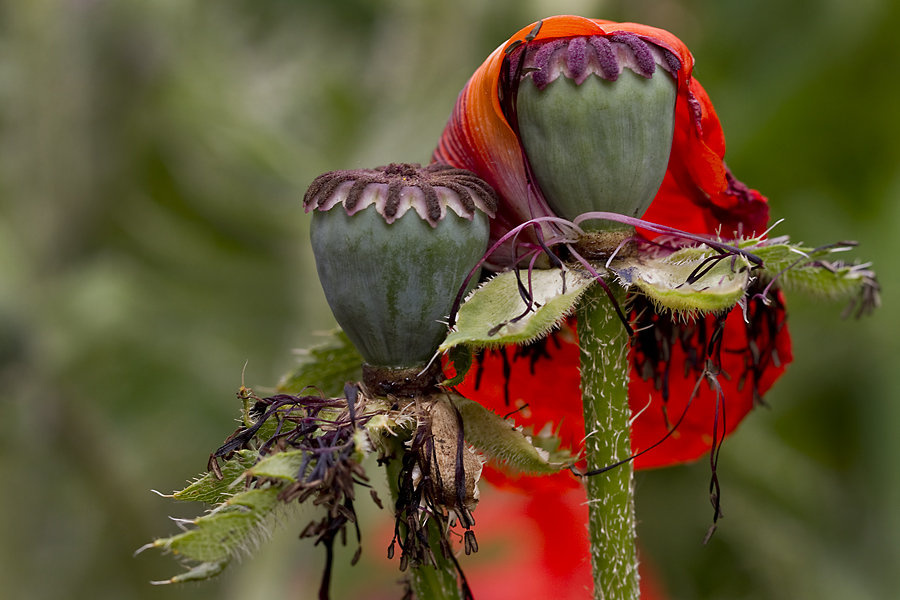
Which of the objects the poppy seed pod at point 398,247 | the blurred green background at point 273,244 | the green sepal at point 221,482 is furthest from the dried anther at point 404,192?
the blurred green background at point 273,244

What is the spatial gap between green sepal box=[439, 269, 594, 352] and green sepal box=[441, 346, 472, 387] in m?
0.03

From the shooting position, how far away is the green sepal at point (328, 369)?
2.79 ft

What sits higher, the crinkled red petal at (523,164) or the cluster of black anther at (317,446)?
the crinkled red petal at (523,164)

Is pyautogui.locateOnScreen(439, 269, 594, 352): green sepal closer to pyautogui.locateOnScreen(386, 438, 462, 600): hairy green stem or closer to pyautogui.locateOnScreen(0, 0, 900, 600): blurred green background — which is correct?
pyautogui.locateOnScreen(386, 438, 462, 600): hairy green stem

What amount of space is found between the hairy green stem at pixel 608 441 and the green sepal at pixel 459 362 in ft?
0.33

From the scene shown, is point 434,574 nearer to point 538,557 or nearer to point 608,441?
point 608,441

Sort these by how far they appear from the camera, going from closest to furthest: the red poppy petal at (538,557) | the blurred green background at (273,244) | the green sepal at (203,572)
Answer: the green sepal at (203,572) → the red poppy petal at (538,557) → the blurred green background at (273,244)

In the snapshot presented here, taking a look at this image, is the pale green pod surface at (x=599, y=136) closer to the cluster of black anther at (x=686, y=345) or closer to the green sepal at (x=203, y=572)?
the cluster of black anther at (x=686, y=345)

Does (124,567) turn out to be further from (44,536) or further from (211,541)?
(211,541)

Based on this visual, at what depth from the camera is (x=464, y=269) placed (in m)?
0.71

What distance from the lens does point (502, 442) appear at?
0.73 meters

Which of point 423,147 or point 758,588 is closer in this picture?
→ point 758,588

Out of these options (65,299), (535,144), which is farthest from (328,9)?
(535,144)

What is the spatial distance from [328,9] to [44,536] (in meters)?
2.61
